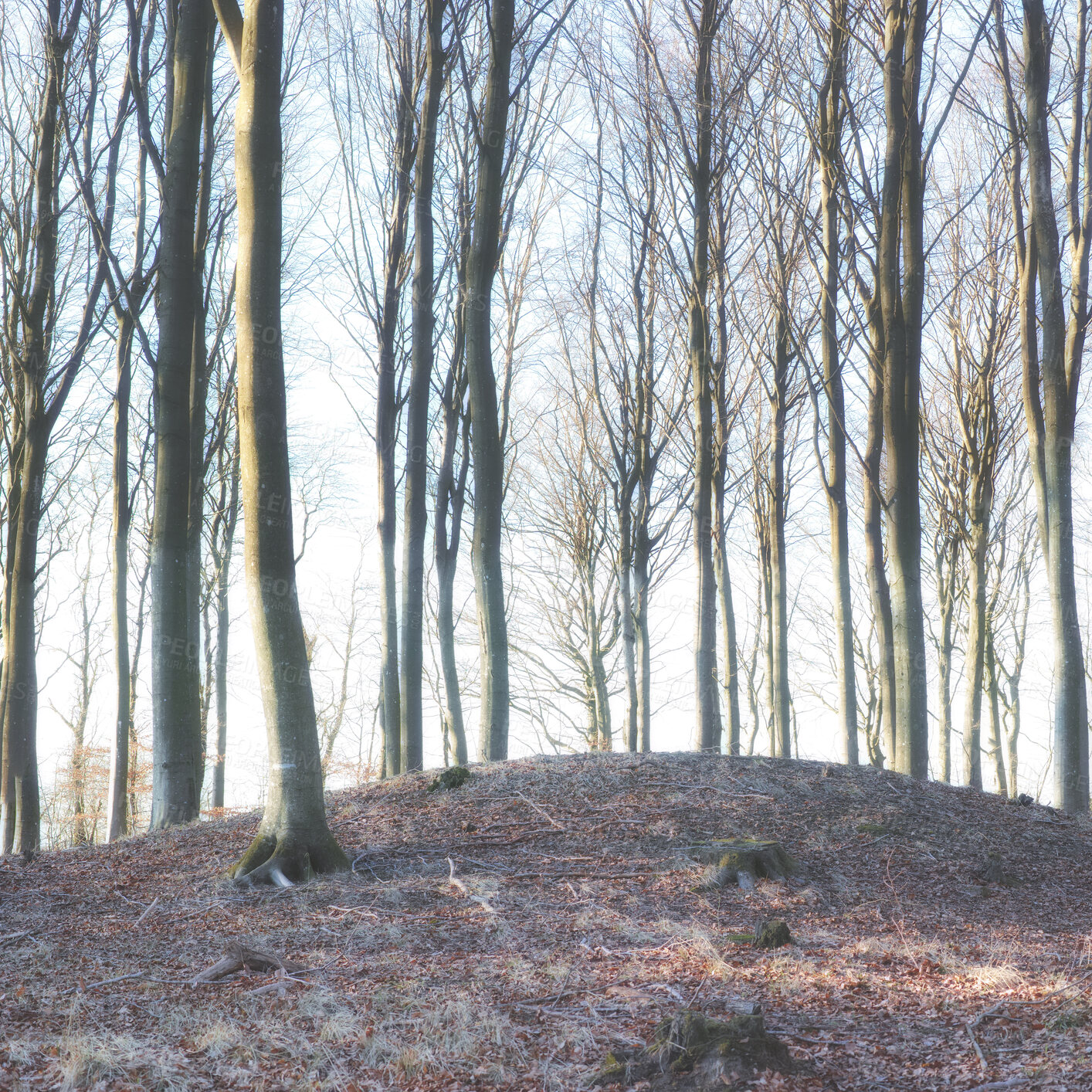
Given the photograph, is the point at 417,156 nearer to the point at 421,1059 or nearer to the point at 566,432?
the point at 566,432

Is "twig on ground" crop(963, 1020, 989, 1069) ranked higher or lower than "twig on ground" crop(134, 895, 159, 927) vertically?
lower

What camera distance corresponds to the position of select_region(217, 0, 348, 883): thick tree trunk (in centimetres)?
566

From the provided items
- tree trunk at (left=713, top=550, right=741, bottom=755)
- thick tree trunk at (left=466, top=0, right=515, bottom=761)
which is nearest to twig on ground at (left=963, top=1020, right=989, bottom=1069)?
thick tree trunk at (left=466, top=0, right=515, bottom=761)

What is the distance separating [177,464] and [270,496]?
279cm

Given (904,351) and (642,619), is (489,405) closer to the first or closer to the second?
(904,351)

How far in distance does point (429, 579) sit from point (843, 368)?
362 inches

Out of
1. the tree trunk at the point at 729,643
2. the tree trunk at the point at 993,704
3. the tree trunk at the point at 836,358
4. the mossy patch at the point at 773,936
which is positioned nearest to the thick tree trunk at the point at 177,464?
the mossy patch at the point at 773,936

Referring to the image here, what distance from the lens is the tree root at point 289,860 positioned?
5.44 m

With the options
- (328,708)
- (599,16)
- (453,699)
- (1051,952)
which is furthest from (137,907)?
(328,708)

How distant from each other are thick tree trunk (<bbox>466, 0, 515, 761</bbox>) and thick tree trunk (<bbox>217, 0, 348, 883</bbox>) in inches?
128

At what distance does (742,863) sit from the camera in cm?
550

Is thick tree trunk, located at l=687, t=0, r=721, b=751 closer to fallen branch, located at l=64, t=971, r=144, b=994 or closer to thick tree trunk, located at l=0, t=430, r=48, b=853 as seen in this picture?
fallen branch, located at l=64, t=971, r=144, b=994

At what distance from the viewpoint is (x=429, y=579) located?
1706cm

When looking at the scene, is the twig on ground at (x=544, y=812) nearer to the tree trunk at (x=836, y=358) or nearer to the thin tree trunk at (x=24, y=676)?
the tree trunk at (x=836, y=358)
